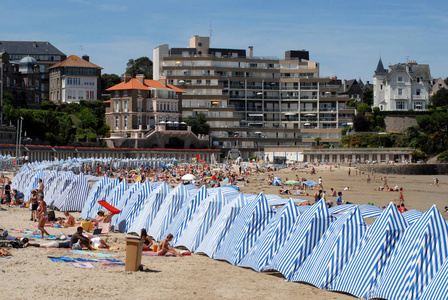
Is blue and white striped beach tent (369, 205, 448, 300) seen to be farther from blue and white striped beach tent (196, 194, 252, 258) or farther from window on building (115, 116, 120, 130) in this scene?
window on building (115, 116, 120, 130)

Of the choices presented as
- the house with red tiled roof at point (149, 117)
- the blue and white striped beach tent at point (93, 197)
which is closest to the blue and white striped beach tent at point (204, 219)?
the blue and white striped beach tent at point (93, 197)

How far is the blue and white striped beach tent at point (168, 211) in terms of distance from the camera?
61.4 feet

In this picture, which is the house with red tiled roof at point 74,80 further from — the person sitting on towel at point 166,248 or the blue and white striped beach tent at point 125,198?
Result: the person sitting on towel at point 166,248

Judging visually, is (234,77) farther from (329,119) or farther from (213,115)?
(329,119)

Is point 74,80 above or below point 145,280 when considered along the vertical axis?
above

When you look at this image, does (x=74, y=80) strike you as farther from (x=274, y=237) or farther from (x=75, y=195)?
(x=274, y=237)

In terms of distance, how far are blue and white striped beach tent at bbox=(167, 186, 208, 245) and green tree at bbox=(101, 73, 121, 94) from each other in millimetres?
92832

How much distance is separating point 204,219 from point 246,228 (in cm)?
187

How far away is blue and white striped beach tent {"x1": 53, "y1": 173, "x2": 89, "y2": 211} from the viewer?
84.9 ft

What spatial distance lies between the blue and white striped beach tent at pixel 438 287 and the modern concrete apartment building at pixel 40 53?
101 m

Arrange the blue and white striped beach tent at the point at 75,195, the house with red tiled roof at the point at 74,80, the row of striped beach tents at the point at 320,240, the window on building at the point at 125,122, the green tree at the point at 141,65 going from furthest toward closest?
the green tree at the point at 141,65, the house with red tiled roof at the point at 74,80, the window on building at the point at 125,122, the blue and white striped beach tent at the point at 75,195, the row of striped beach tents at the point at 320,240

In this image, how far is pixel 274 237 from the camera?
14883 mm

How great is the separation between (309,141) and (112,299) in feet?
270

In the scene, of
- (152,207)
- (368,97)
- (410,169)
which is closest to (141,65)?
(368,97)
